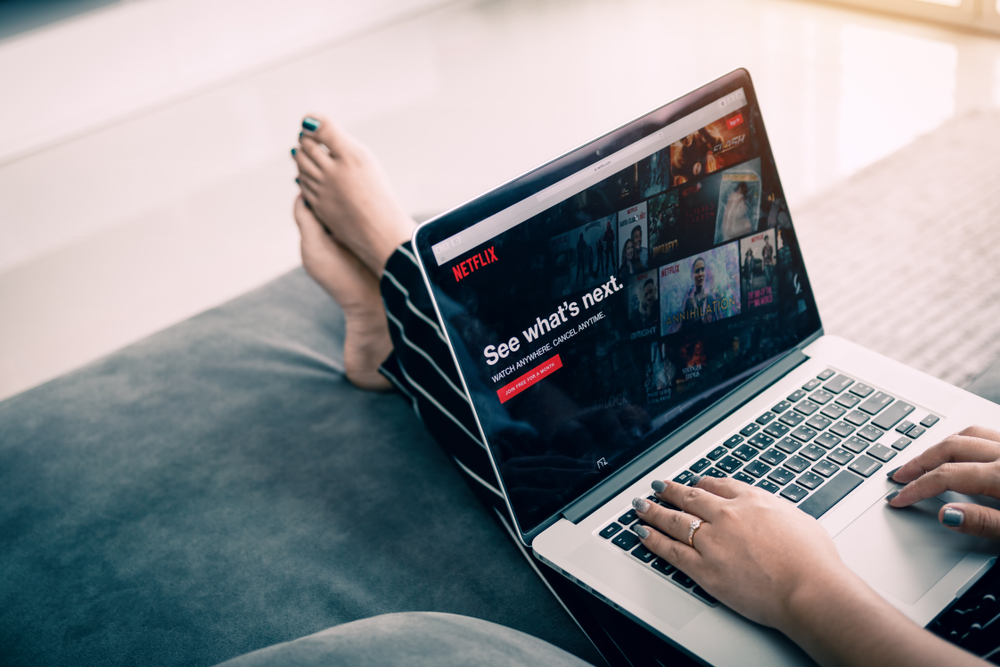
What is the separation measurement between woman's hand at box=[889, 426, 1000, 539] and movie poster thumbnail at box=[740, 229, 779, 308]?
229mm

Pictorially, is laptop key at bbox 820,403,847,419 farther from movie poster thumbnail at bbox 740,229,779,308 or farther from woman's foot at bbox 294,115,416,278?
woman's foot at bbox 294,115,416,278

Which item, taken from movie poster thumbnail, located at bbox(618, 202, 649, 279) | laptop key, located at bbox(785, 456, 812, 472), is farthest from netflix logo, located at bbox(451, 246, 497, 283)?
laptop key, located at bbox(785, 456, 812, 472)

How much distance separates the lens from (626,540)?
682 millimetres

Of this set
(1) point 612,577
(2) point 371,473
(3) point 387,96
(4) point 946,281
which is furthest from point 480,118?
(1) point 612,577

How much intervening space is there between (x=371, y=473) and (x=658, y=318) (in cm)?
41

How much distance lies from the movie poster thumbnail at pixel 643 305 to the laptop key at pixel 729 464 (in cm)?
14

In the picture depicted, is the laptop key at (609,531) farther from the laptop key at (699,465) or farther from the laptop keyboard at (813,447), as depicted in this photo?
the laptop key at (699,465)

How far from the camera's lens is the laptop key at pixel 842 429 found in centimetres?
75

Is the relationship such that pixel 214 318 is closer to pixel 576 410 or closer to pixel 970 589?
pixel 576 410

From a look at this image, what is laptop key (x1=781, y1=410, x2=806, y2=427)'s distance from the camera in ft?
2.54

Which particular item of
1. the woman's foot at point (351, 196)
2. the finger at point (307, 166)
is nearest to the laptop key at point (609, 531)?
the woman's foot at point (351, 196)

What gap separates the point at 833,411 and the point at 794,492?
123 mm

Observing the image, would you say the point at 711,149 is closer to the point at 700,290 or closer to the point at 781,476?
the point at 700,290

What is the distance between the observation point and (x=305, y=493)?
0.91 m
